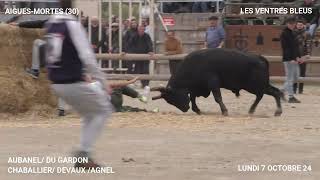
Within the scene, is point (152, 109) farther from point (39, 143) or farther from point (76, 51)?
point (76, 51)

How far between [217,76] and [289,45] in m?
2.97

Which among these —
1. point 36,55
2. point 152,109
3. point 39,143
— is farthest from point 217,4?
point 39,143

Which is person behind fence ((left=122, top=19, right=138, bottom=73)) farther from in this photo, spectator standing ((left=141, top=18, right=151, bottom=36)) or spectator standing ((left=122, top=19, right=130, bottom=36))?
spectator standing ((left=141, top=18, right=151, bottom=36))

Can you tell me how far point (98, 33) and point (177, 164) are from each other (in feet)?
44.6

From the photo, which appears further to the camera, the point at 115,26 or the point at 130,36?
the point at 115,26

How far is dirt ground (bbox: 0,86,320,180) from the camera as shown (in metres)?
7.53

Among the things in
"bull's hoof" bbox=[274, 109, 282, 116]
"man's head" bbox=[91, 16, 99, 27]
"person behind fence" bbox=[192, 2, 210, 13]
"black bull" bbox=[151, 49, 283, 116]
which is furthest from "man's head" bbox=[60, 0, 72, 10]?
"man's head" bbox=[91, 16, 99, 27]

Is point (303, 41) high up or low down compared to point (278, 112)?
up

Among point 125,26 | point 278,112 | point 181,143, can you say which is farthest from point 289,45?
point 125,26

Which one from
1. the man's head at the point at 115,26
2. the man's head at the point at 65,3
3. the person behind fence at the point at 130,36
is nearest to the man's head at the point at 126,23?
the man's head at the point at 115,26

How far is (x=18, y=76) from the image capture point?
12367 mm

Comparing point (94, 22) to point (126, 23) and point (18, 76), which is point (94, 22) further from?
point (18, 76)

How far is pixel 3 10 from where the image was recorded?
2162cm

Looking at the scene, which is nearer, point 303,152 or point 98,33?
point 303,152
